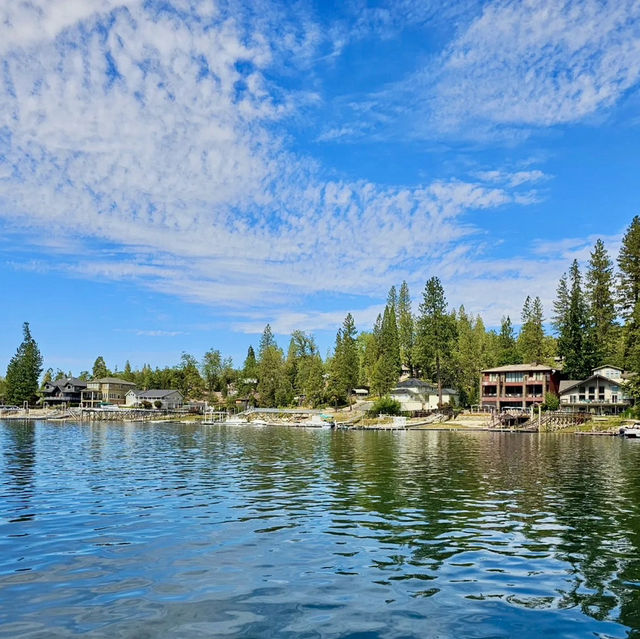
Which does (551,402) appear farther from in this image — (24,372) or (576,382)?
(24,372)

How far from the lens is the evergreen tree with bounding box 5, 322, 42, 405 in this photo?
187 metres

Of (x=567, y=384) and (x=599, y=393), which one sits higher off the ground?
(x=567, y=384)

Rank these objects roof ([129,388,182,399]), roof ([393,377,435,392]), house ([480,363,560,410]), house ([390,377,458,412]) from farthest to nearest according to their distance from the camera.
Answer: roof ([129,388,182,399])
roof ([393,377,435,392])
house ([390,377,458,412])
house ([480,363,560,410])

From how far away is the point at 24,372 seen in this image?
18725 cm

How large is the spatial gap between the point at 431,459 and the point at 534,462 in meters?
8.50

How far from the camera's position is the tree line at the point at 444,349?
113750mm

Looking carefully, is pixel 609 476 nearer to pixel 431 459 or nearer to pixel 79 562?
pixel 431 459

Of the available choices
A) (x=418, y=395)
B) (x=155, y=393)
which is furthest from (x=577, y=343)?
(x=155, y=393)

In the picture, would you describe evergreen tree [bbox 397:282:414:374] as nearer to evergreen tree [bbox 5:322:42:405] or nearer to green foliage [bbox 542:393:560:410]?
green foliage [bbox 542:393:560:410]

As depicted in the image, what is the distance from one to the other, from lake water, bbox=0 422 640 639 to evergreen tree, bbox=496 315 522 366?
123013 mm

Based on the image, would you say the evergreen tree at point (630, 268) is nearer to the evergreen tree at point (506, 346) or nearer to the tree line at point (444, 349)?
the tree line at point (444, 349)

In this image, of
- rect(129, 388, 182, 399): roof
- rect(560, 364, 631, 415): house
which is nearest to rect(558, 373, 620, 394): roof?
rect(560, 364, 631, 415): house

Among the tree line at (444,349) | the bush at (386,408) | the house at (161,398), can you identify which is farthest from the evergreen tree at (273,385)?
the bush at (386,408)

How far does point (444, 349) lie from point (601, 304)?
35.0m
